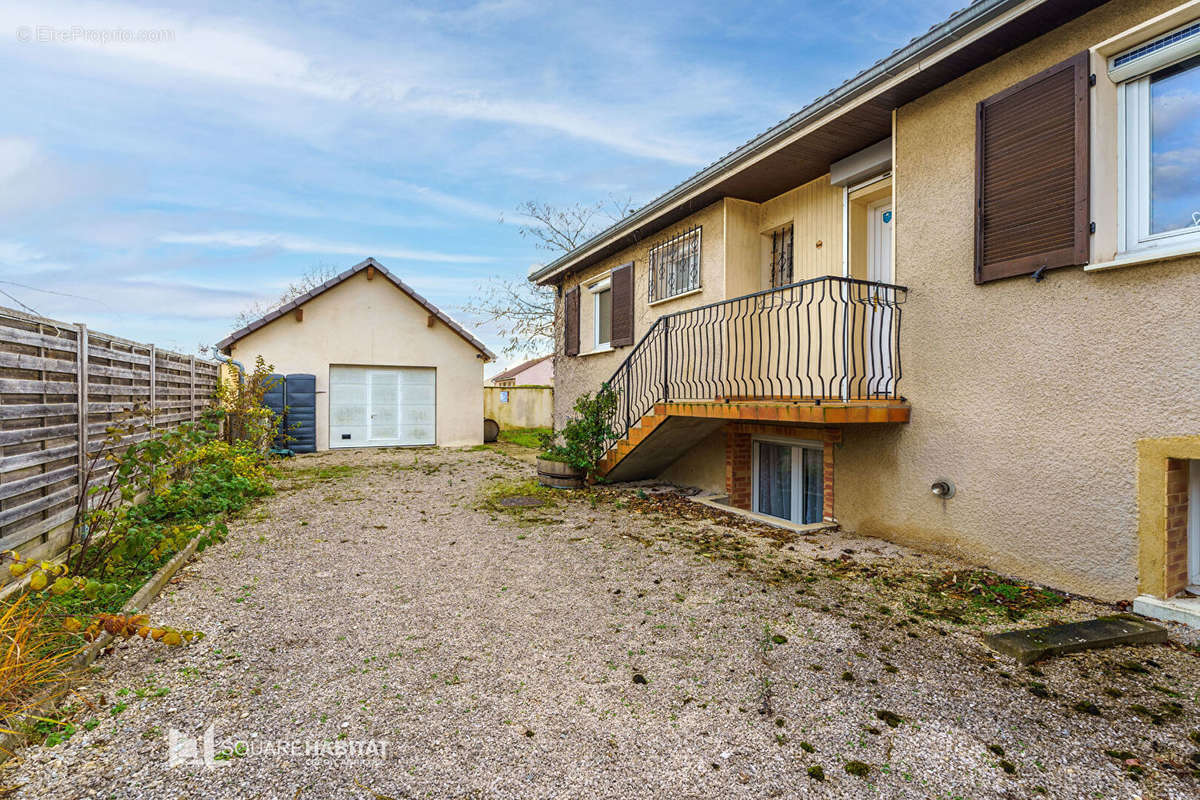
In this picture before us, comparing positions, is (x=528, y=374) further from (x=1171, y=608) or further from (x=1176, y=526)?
(x=1171, y=608)

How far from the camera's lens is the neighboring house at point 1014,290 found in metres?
3.34

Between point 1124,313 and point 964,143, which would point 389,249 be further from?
point 1124,313

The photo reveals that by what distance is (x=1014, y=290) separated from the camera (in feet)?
13.3

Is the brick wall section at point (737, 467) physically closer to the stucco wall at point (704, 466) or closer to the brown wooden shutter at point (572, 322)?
the stucco wall at point (704, 466)

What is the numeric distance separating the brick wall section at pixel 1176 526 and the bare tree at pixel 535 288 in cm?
1755

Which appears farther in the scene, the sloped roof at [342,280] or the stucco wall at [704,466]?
the sloped roof at [342,280]

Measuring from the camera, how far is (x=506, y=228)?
19406mm

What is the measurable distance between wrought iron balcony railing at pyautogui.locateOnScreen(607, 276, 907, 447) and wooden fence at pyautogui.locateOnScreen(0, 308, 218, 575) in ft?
18.0

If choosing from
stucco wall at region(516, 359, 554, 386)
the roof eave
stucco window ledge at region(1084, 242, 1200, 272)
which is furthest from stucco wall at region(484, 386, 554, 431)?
stucco wall at region(516, 359, 554, 386)

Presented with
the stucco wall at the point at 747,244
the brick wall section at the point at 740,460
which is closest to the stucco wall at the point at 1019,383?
the stucco wall at the point at 747,244

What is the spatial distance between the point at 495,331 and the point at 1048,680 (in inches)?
759

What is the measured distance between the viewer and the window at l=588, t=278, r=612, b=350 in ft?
33.5

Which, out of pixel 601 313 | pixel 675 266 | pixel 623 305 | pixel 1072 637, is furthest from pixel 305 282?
pixel 1072 637

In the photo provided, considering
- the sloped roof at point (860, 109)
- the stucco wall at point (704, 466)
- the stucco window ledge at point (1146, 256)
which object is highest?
the sloped roof at point (860, 109)
